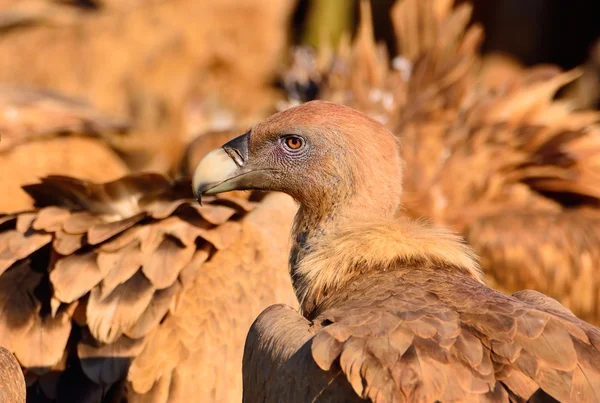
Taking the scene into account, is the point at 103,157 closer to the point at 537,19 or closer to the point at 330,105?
the point at 330,105

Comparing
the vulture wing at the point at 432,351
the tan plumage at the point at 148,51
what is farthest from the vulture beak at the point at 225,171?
the tan plumage at the point at 148,51

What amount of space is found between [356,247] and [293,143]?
539 mm

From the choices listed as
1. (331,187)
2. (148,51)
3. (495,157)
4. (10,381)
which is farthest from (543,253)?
(148,51)

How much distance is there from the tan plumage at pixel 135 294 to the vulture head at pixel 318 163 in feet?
1.10

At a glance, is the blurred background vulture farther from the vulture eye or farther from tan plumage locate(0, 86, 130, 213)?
the vulture eye

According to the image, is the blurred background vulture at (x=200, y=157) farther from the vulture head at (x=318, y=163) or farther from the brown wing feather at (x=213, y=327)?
the vulture head at (x=318, y=163)

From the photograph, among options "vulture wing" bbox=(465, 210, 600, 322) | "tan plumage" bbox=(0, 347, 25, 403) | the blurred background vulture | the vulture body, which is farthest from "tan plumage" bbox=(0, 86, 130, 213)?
"vulture wing" bbox=(465, 210, 600, 322)

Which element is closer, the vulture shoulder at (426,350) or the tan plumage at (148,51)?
the vulture shoulder at (426,350)

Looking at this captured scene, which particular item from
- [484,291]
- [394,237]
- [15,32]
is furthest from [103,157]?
[15,32]

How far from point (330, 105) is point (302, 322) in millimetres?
947

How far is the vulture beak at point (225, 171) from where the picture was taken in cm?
395

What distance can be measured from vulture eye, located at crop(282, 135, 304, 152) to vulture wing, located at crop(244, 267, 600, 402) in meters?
0.82

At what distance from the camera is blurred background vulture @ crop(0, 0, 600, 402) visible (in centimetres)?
394

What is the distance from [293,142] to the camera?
392 centimetres
